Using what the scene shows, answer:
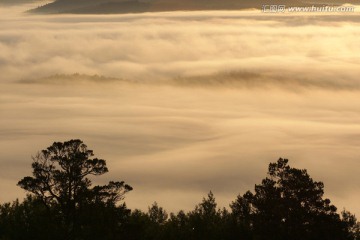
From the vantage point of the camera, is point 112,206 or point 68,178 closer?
point 68,178

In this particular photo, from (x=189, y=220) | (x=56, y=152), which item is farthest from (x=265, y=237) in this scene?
(x=56, y=152)

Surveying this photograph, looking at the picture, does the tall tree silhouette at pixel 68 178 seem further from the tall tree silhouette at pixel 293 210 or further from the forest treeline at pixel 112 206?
the tall tree silhouette at pixel 293 210

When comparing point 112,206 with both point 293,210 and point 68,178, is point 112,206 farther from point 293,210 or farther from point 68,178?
point 293,210

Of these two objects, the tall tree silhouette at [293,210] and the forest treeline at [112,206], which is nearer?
the forest treeline at [112,206]

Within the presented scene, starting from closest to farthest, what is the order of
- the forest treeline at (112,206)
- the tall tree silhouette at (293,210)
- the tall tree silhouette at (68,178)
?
the tall tree silhouette at (68,178) < the forest treeline at (112,206) < the tall tree silhouette at (293,210)

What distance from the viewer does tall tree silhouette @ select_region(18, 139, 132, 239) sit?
92.2 metres

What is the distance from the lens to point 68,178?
3644 inches

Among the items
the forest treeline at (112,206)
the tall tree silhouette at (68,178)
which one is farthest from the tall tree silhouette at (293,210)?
the tall tree silhouette at (68,178)

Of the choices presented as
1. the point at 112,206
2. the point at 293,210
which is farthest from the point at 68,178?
the point at 293,210

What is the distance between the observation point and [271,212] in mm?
96188

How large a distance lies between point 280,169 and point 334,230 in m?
9.21

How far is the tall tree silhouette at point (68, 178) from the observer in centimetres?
9225

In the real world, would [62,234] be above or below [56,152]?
below

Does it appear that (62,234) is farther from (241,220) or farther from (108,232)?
(241,220)
